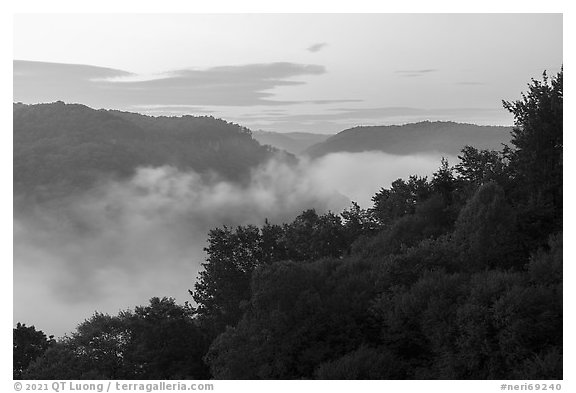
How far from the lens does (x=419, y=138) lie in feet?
204

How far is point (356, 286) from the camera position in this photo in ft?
101

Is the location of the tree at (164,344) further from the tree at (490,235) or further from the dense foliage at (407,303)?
the tree at (490,235)

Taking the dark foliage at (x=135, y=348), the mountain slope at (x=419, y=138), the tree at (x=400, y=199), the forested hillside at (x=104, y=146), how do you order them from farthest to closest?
the forested hillside at (x=104, y=146)
the mountain slope at (x=419, y=138)
the tree at (x=400, y=199)
the dark foliage at (x=135, y=348)

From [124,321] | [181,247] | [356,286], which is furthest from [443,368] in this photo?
[181,247]

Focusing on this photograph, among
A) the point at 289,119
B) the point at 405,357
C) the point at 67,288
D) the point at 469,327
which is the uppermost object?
the point at 289,119

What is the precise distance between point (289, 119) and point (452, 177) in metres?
11.8

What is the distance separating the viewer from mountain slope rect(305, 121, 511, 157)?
58281 mm

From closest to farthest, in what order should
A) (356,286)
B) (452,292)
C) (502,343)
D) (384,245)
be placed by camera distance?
(502,343)
(452,292)
(356,286)
(384,245)

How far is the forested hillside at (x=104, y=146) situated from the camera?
13512cm

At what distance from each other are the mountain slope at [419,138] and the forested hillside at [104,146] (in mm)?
63228

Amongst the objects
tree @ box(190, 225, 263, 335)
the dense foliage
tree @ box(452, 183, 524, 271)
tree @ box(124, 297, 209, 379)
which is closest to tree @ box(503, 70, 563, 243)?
the dense foliage

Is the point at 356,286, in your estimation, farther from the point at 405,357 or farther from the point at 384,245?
the point at 384,245

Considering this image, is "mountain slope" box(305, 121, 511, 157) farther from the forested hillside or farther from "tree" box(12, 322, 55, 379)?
the forested hillside

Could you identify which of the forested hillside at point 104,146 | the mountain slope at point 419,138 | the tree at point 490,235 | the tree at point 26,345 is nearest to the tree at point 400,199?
the mountain slope at point 419,138
